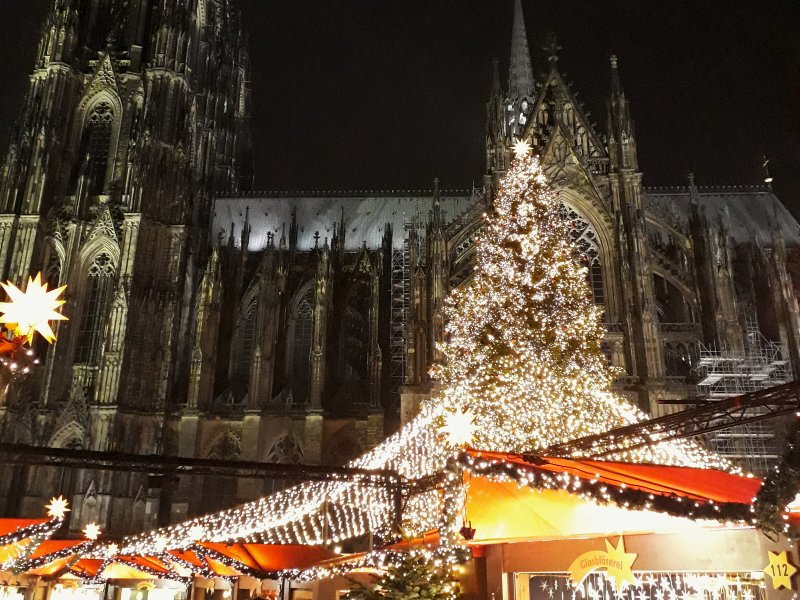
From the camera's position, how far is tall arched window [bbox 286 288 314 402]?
30266mm

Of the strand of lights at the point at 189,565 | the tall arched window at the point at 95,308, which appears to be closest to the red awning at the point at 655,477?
the strand of lights at the point at 189,565

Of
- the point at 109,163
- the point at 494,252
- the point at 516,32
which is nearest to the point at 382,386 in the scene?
the point at 494,252

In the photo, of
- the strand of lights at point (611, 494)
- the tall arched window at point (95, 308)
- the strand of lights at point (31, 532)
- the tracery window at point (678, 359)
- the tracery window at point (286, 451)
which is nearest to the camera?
the strand of lights at point (611, 494)

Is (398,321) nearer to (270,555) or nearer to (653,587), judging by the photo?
(270,555)

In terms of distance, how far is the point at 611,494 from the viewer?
717 centimetres

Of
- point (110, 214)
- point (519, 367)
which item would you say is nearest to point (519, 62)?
point (110, 214)

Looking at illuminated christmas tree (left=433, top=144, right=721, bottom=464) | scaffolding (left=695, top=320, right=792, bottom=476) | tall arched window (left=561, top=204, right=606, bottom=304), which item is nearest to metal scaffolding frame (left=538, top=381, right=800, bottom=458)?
illuminated christmas tree (left=433, top=144, right=721, bottom=464)

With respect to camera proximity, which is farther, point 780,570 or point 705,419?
point 705,419

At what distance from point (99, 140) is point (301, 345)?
42.0 ft

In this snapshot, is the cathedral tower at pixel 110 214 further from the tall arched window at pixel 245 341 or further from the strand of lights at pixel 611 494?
the strand of lights at pixel 611 494

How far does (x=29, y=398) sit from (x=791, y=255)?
1201 inches

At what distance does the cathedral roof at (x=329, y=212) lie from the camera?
114ft

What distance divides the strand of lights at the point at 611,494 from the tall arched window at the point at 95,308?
901 inches

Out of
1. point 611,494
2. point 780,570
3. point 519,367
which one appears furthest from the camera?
point 519,367
